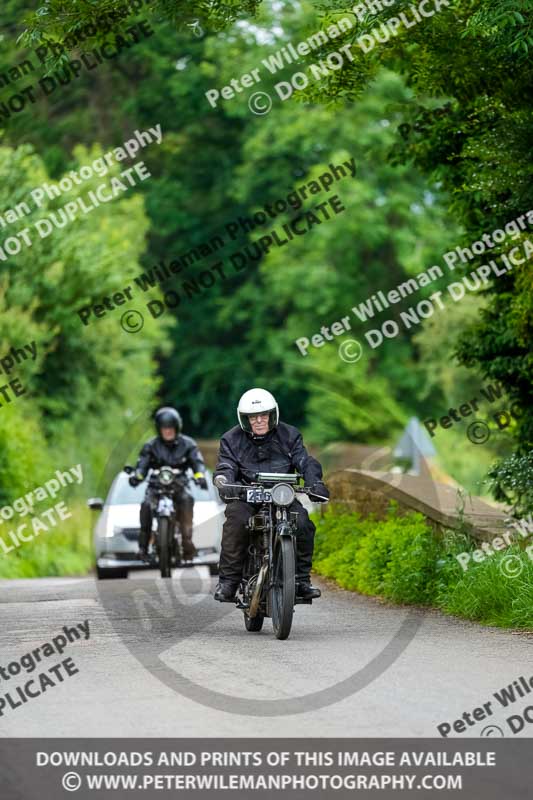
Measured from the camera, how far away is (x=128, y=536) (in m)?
21.3

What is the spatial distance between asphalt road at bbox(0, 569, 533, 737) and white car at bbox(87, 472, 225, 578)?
6.00 m

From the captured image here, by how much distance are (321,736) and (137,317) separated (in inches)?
1180

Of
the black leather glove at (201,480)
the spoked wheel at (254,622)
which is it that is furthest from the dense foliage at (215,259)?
the spoked wheel at (254,622)

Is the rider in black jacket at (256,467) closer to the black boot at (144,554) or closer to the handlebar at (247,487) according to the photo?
the handlebar at (247,487)

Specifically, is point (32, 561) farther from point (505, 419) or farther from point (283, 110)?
point (283, 110)

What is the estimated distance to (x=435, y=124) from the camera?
17.6 meters

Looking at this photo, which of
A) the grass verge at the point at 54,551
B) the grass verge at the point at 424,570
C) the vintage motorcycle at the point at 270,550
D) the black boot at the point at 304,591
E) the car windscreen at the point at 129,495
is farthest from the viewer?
the grass verge at the point at 54,551

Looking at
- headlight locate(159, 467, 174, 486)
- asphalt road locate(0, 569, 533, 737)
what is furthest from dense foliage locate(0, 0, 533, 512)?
asphalt road locate(0, 569, 533, 737)

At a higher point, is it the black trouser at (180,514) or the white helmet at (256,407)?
the white helmet at (256,407)

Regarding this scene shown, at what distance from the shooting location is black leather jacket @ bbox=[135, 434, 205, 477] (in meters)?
18.7

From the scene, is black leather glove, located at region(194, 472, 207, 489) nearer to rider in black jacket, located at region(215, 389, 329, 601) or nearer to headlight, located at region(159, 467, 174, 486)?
headlight, located at region(159, 467, 174, 486)

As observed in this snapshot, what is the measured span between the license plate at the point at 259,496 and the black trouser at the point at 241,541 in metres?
0.19

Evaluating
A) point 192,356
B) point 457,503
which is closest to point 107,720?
point 457,503

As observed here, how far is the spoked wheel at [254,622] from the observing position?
12299 millimetres
